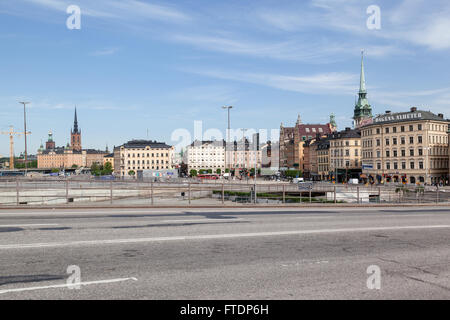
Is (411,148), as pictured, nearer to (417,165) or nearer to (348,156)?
(417,165)

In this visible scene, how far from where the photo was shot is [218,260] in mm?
7969

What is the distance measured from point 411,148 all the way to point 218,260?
304ft

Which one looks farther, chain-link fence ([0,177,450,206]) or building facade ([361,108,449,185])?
building facade ([361,108,449,185])

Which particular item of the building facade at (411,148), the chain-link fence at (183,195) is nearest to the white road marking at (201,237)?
the chain-link fence at (183,195)

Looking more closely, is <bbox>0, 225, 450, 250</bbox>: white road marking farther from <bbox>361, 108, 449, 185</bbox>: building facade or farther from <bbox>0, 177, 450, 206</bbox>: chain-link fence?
<bbox>361, 108, 449, 185</bbox>: building facade

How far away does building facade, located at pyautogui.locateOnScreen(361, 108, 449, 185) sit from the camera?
87000 millimetres

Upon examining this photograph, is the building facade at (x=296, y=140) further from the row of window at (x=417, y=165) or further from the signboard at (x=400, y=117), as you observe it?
the row of window at (x=417, y=165)

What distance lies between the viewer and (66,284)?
6.09 meters

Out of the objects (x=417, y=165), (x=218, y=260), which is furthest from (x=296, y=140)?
(x=218, y=260)

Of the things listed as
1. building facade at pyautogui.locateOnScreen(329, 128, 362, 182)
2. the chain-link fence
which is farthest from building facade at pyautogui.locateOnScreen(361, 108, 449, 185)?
the chain-link fence

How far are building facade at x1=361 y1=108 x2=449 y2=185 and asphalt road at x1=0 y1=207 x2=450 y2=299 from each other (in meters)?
76.1
